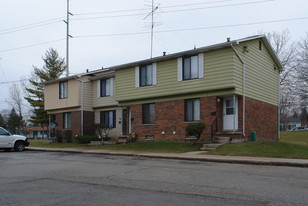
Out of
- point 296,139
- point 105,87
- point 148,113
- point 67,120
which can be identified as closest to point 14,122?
point 67,120

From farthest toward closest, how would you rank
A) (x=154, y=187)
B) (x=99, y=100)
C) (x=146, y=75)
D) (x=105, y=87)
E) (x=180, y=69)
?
1. (x=99, y=100)
2. (x=105, y=87)
3. (x=146, y=75)
4. (x=180, y=69)
5. (x=154, y=187)

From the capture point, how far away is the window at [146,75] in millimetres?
22047

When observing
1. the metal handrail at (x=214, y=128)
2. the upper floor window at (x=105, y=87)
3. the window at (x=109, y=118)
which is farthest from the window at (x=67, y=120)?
the metal handrail at (x=214, y=128)

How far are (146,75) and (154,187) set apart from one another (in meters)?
15.4

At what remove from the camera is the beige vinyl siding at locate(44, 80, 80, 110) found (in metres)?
27.2

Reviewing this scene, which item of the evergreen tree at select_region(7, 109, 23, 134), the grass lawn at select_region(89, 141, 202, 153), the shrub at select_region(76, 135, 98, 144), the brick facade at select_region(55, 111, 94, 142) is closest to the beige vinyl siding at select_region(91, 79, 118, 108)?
the brick facade at select_region(55, 111, 94, 142)

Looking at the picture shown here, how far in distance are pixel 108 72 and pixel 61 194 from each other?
2126cm

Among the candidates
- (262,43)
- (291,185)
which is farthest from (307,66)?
(291,185)

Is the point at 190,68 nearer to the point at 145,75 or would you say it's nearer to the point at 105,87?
the point at 145,75

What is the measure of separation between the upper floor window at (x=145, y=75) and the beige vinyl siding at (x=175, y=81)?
32 centimetres

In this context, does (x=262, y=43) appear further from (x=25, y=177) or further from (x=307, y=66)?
(x=25, y=177)

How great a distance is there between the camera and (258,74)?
20.8 metres

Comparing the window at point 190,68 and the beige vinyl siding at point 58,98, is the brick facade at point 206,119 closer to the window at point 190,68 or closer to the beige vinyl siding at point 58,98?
the window at point 190,68

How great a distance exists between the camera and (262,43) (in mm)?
21578
